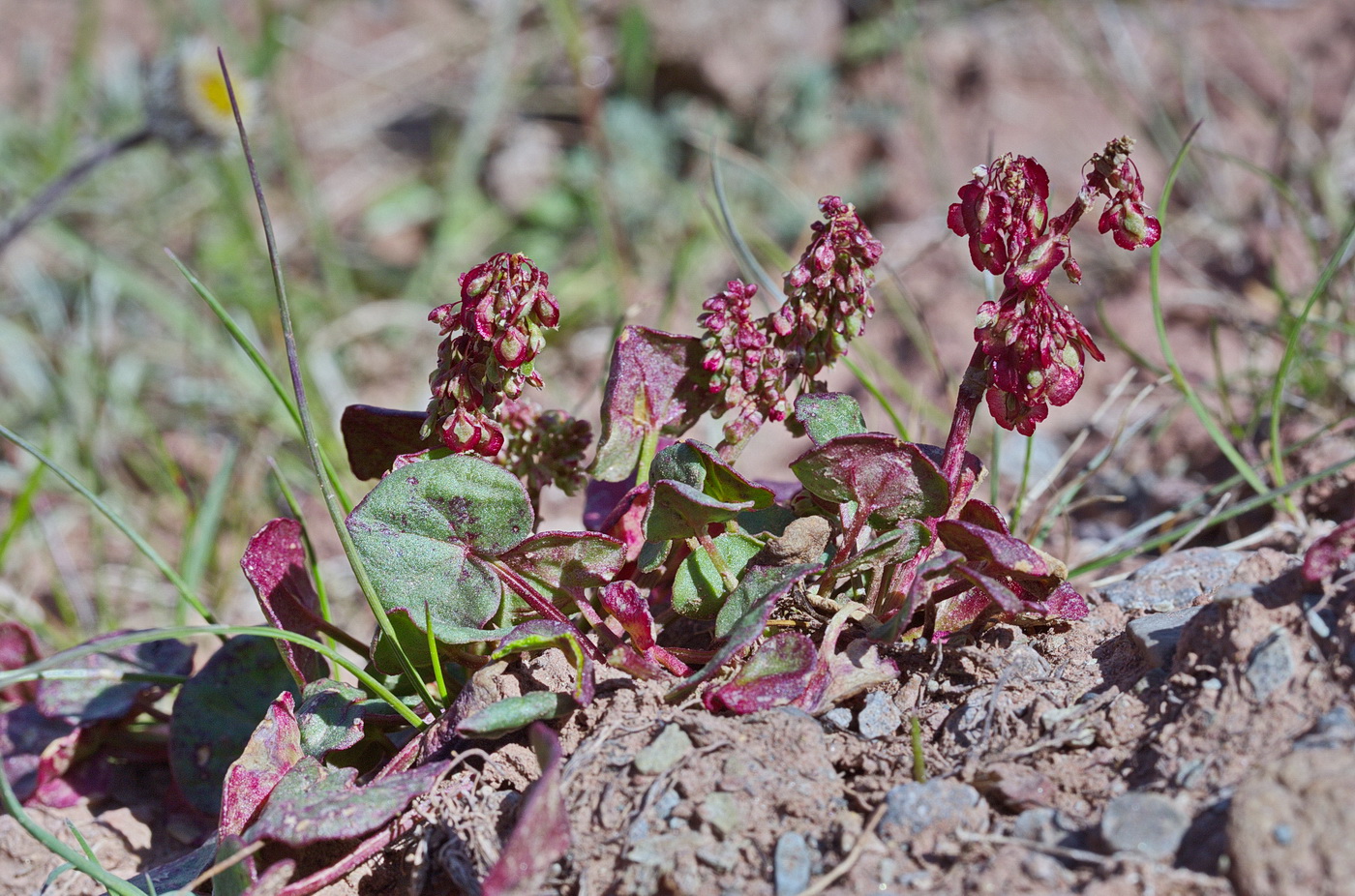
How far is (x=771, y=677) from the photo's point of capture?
1.64m

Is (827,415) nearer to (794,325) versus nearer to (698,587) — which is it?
(794,325)

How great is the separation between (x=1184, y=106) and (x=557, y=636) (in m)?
4.27

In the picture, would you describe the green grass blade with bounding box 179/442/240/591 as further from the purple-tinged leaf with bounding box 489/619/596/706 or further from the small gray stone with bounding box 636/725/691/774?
the small gray stone with bounding box 636/725/691/774

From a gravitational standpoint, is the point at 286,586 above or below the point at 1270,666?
below

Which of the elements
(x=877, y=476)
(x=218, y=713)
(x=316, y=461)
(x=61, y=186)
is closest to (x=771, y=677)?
(x=877, y=476)

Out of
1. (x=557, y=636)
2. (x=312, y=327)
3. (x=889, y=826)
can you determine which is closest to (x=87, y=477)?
(x=312, y=327)

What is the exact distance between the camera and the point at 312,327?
463 cm

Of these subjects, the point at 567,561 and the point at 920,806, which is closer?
the point at 920,806

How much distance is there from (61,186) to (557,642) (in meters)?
2.86

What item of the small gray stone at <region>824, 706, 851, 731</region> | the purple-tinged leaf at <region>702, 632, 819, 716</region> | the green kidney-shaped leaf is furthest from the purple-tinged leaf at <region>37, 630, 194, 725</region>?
the small gray stone at <region>824, 706, 851, 731</region>

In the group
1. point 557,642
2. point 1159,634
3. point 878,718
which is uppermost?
point 1159,634

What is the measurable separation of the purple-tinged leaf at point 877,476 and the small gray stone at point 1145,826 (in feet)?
1.75

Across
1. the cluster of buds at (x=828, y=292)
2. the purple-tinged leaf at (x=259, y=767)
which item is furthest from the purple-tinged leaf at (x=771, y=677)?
the purple-tinged leaf at (x=259, y=767)

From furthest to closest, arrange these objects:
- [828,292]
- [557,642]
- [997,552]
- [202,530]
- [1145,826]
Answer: [202,530] < [828,292] < [557,642] < [997,552] < [1145,826]
